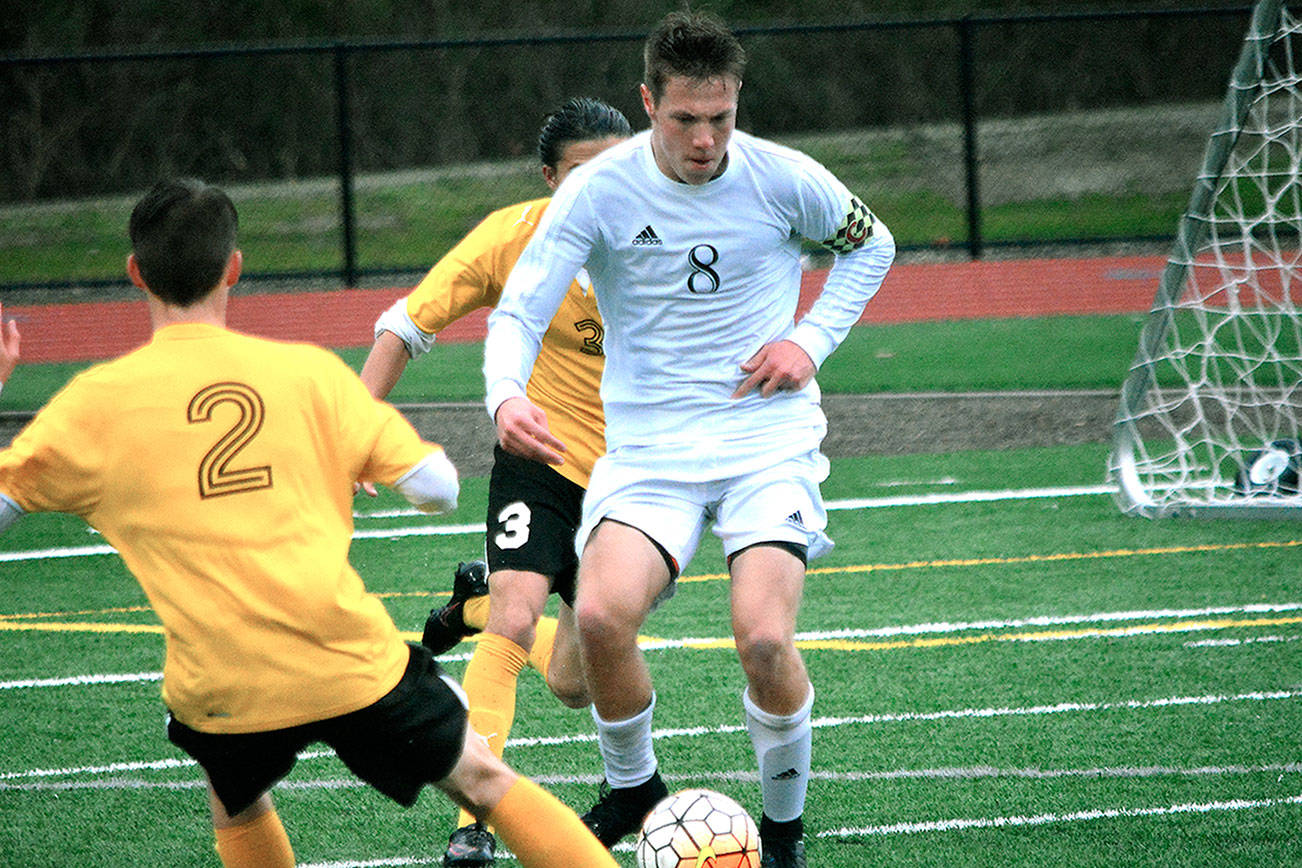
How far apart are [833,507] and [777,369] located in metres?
4.42

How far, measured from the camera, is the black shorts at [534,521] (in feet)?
14.2

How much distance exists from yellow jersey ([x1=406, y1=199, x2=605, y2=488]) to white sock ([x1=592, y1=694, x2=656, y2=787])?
0.83m

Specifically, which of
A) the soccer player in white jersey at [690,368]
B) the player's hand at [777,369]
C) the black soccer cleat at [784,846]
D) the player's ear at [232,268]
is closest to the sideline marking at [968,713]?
the soccer player in white jersey at [690,368]

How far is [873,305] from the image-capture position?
1475cm

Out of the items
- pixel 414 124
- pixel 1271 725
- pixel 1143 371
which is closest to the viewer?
pixel 1271 725

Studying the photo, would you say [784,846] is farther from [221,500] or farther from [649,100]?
[649,100]

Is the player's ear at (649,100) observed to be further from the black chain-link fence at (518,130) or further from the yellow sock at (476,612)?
the black chain-link fence at (518,130)

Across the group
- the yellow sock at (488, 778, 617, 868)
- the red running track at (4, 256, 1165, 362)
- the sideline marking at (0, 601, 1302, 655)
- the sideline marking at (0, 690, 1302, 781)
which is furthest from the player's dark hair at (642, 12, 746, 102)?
the red running track at (4, 256, 1165, 362)

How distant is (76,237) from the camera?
17312mm

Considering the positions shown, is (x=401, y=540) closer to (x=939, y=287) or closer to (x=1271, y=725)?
(x=1271, y=725)

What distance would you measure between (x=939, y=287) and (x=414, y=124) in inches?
366

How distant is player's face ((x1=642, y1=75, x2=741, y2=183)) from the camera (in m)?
3.67

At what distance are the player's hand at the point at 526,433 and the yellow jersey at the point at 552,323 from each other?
0.86 m

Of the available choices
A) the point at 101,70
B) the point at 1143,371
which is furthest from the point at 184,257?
the point at 101,70
